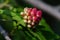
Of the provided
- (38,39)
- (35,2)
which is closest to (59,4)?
(35,2)

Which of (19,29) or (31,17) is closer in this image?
(19,29)

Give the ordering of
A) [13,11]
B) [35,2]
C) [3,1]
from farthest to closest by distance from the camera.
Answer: [35,2]
[3,1]
[13,11]

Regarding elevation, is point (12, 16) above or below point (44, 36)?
above

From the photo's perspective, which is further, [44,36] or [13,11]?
[13,11]

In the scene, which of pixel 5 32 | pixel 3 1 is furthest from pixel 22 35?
pixel 3 1

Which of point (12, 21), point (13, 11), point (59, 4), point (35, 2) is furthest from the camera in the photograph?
point (59, 4)

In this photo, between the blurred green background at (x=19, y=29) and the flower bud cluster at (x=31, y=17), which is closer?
the blurred green background at (x=19, y=29)

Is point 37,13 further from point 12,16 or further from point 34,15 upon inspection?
point 12,16

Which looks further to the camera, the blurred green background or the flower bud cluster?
the flower bud cluster

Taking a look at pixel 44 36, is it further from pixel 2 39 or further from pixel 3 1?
pixel 3 1
